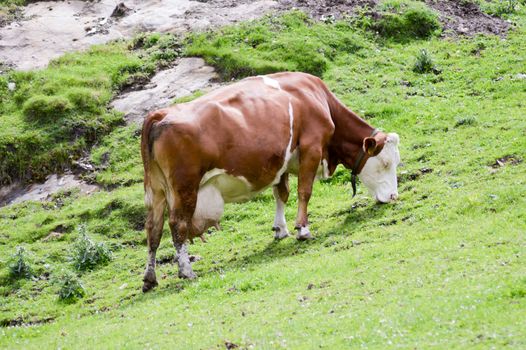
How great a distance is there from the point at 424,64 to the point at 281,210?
9348 mm

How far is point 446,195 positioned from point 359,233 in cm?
181

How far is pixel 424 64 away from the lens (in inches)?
998

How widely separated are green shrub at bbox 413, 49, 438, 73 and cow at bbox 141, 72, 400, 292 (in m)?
7.31

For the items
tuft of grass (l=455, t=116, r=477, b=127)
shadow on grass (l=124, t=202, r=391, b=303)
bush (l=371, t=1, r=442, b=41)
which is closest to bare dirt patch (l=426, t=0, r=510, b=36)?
bush (l=371, t=1, r=442, b=41)

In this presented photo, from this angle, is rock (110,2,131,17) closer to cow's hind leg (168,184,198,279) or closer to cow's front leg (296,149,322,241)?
cow's front leg (296,149,322,241)

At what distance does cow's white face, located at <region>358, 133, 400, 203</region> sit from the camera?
1791 centimetres

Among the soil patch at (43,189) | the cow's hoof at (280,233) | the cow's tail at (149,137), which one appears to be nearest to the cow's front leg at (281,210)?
the cow's hoof at (280,233)

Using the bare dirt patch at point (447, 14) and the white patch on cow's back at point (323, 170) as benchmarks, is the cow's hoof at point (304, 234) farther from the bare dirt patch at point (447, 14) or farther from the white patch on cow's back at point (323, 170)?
the bare dirt patch at point (447, 14)

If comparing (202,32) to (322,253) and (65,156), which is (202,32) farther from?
(322,253)

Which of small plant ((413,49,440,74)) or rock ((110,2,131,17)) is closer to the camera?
small plant ((413,49,440,74))

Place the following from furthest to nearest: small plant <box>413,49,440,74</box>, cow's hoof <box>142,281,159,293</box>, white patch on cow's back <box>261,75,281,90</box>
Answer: small plant <box>413,49,440,74</box> → white patch on cow's back <box>261,75,281,90</box> → cow's hoof <box>142,281,159,293</box>

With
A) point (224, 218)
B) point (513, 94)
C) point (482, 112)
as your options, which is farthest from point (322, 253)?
point (513, 94)

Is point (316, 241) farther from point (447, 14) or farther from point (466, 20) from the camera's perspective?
point (447, 14)

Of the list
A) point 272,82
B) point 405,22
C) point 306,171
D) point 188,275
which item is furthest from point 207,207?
point 405,22
